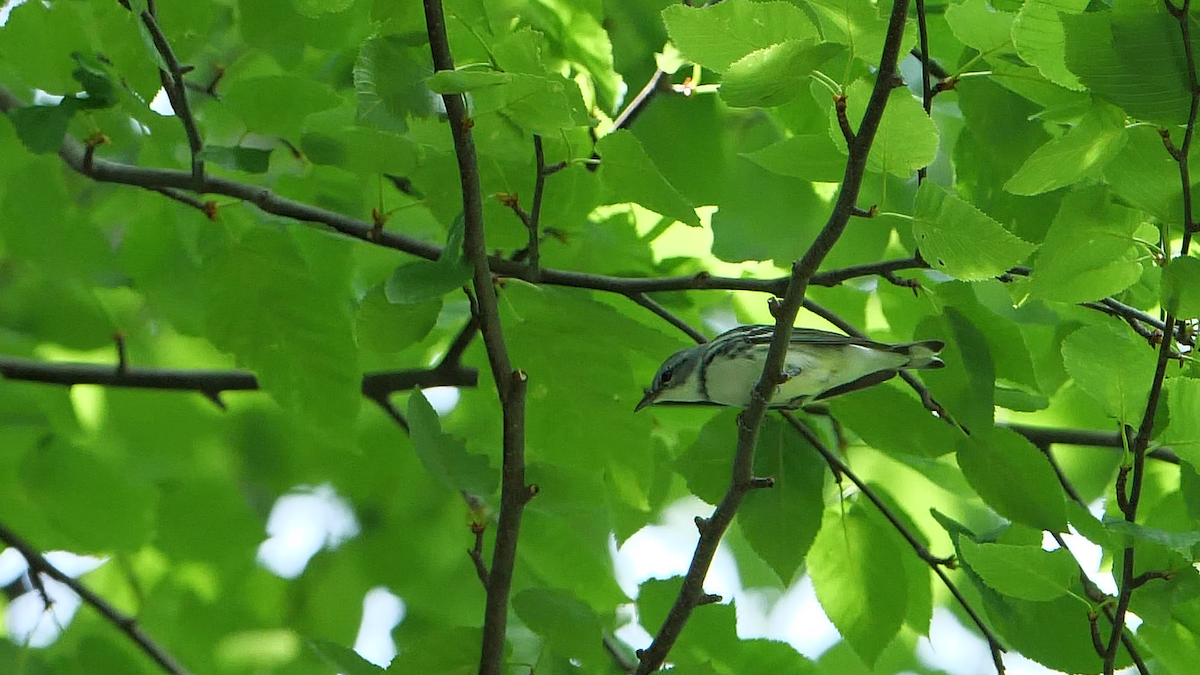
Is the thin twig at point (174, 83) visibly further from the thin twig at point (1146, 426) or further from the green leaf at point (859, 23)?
the thin twig at point (1146, 426)

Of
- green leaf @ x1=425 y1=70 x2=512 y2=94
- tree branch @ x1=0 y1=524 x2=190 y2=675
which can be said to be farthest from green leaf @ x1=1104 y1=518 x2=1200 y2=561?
tree branch @ x1=0 y1=524 x2=190 y2=675

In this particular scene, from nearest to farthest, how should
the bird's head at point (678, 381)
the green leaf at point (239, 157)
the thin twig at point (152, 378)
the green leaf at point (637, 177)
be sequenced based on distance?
the green leaf at point (637, 177), the green leaf at point (239, 157), the bird's head at point (678, 381), the thin twig at point (152, 378)

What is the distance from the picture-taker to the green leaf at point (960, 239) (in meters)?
1.64

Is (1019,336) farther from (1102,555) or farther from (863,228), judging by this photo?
(1102,555)

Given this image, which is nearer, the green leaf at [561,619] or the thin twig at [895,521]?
the green leaf at [561,619]

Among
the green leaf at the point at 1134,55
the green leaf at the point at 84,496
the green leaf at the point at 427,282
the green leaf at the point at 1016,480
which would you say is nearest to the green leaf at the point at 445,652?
the green leaf at the point at 427,282

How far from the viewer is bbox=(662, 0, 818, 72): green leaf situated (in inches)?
66.1

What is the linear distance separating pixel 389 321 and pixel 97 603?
1.73 metres

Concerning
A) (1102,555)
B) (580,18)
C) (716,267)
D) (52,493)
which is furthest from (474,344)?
(1102,555)

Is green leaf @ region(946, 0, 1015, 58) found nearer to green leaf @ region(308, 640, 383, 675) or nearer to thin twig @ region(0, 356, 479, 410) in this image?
green leaf @ region(308, 640, 383, 675)

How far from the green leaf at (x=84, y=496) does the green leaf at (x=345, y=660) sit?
1397 mm

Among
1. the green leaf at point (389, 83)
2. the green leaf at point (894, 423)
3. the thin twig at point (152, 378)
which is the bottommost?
the green leaf at point (894, 423)

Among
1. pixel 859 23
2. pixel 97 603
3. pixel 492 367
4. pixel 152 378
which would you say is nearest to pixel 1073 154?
pixel 859 23

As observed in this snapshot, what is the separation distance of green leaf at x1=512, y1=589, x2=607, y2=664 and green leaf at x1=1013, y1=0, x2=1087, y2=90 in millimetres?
1177
